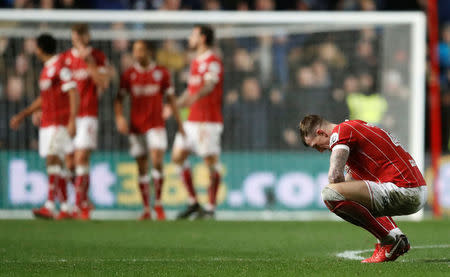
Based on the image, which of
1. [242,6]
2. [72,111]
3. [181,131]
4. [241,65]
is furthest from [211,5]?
[72,111]

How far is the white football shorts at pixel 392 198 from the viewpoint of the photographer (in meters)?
6.26

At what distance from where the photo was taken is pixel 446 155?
1421cm

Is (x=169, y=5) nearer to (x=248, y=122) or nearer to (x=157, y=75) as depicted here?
(x=248, y=122)

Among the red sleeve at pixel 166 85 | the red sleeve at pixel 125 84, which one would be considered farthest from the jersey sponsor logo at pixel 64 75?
the red sleeve at pixel 166 85

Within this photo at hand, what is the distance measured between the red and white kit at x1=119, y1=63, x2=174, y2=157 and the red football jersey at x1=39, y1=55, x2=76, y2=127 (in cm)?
76

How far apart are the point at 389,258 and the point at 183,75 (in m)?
7.62

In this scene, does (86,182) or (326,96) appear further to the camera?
(326,96)

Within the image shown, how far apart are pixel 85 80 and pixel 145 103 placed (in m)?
0.83

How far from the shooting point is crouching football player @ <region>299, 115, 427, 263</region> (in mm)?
6184

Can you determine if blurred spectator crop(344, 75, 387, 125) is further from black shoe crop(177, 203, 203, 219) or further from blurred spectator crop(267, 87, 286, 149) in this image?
black shoe crop(177, 203, 203, 219)

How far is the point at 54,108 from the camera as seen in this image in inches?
467

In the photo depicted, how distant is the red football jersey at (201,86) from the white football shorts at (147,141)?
56 centimetres

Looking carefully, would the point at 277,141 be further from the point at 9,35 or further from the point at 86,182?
the point at 9,35

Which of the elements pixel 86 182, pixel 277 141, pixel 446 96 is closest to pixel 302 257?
pixel 86 182
